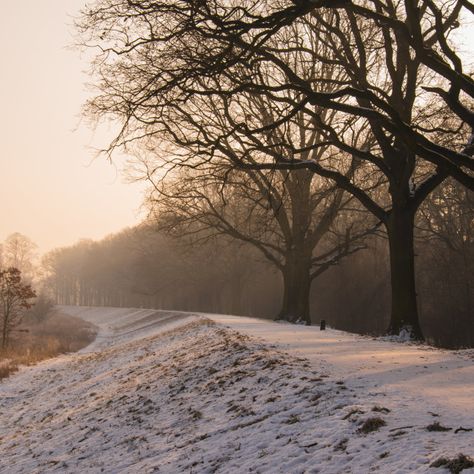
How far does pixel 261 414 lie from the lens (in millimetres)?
7258

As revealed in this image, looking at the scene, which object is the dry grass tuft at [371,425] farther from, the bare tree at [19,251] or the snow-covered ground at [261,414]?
the bare tree at [19,251]

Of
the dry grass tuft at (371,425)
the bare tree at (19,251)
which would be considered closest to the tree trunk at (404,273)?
the dry grass tuft at (371,425)

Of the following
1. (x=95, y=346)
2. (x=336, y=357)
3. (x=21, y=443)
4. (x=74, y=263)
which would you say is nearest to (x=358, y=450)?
(x=336, y=357)

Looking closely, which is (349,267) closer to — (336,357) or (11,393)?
(11,393)

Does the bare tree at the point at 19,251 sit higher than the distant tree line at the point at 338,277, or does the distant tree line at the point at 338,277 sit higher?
the bare tree at the point at 19,251

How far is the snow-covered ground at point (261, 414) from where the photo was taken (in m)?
5.43

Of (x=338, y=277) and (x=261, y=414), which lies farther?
(x=338, y=277)

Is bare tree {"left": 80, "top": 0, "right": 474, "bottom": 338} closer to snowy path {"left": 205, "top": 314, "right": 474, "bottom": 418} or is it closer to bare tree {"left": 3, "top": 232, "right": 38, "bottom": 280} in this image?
snowy path {"left": 205, "top": 314, "right": 474, "bottom": 418}

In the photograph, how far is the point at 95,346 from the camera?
111ft

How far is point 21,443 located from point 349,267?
35.3 m

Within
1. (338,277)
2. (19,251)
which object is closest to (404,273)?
(338,277)

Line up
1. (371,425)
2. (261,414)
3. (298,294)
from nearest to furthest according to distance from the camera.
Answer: (371,425), (261,414), (298,294)

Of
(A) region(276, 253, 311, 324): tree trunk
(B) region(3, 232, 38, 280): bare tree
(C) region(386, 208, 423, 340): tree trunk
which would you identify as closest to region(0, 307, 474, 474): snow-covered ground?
(C) region(386, 208, 423, 340): tree trunk

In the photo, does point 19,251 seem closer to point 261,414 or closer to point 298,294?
point 298,294
